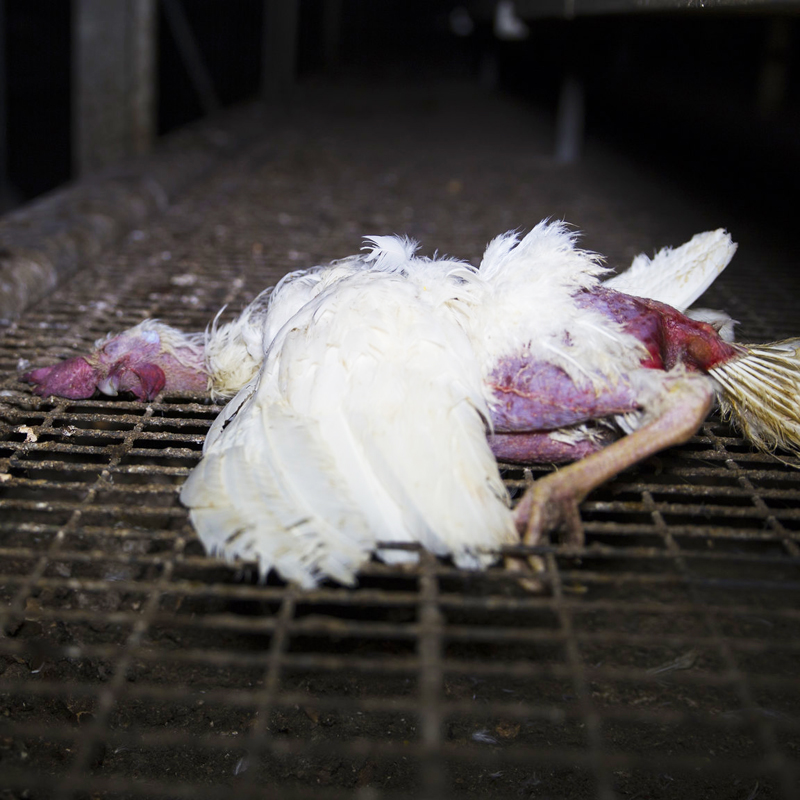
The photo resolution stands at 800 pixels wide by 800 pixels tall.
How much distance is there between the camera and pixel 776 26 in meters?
5.47

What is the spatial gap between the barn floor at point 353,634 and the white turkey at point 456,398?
0.25ft

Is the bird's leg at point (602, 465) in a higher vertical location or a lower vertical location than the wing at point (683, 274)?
lower

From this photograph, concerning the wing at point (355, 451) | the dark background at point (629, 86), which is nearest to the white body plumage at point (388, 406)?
the wing at point (355, 451)

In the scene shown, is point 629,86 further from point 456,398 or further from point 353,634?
point 353,634

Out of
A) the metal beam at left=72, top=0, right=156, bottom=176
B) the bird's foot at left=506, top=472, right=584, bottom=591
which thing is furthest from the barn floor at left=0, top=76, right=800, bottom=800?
the metal beam at left=72, top=0, right=156, bottom=176

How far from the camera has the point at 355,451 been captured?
131 centimetres

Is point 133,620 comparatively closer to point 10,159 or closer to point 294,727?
point 294,727

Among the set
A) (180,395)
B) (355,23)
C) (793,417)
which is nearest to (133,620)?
(180,395)

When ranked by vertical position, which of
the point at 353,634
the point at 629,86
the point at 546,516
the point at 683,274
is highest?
the point at 629,86

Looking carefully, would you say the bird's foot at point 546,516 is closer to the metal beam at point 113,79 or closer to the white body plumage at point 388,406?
the white body plumage at point 388,406

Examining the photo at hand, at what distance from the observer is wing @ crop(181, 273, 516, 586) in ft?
3.99

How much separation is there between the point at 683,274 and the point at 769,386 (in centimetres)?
33

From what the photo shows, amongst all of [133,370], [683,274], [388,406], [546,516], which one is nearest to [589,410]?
[546,516]

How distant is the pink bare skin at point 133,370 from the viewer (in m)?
1.82
